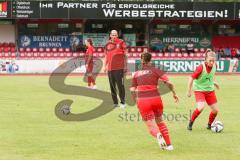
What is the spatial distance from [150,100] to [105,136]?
2.09m

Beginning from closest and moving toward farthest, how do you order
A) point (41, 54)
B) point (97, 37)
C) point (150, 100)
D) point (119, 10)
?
point (150, 100), point (41, 54), point (119, 10), point (97, 37)

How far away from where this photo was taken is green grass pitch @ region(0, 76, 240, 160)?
10.4 m

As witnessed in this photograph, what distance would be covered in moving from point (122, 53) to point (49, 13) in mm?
25508

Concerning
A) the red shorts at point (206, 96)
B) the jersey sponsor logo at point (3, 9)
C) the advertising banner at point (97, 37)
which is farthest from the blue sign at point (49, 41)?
the red shorts at point (206, 96)

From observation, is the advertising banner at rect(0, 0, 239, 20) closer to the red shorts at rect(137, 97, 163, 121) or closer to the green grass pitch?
the green grass pitch

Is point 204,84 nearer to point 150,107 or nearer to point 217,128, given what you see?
point 217,128

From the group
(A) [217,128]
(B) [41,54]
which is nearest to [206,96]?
(A) [217,128]

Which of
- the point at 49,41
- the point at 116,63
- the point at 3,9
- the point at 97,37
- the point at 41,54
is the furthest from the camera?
the point at 97,37

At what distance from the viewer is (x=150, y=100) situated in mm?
10641

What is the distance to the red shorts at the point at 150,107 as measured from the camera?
34.9ft

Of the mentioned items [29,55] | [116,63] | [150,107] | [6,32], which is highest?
[6,32]

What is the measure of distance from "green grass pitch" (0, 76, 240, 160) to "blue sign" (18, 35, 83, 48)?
86.9ft

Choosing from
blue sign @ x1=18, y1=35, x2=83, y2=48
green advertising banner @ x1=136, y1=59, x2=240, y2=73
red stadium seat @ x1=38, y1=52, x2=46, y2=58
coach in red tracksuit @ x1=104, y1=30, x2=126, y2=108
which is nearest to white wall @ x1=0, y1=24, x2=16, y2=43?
blue sign @ x1=18, y1=35, x2=83, y2=48

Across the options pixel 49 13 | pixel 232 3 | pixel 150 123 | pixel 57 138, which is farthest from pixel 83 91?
pixel 232 3
